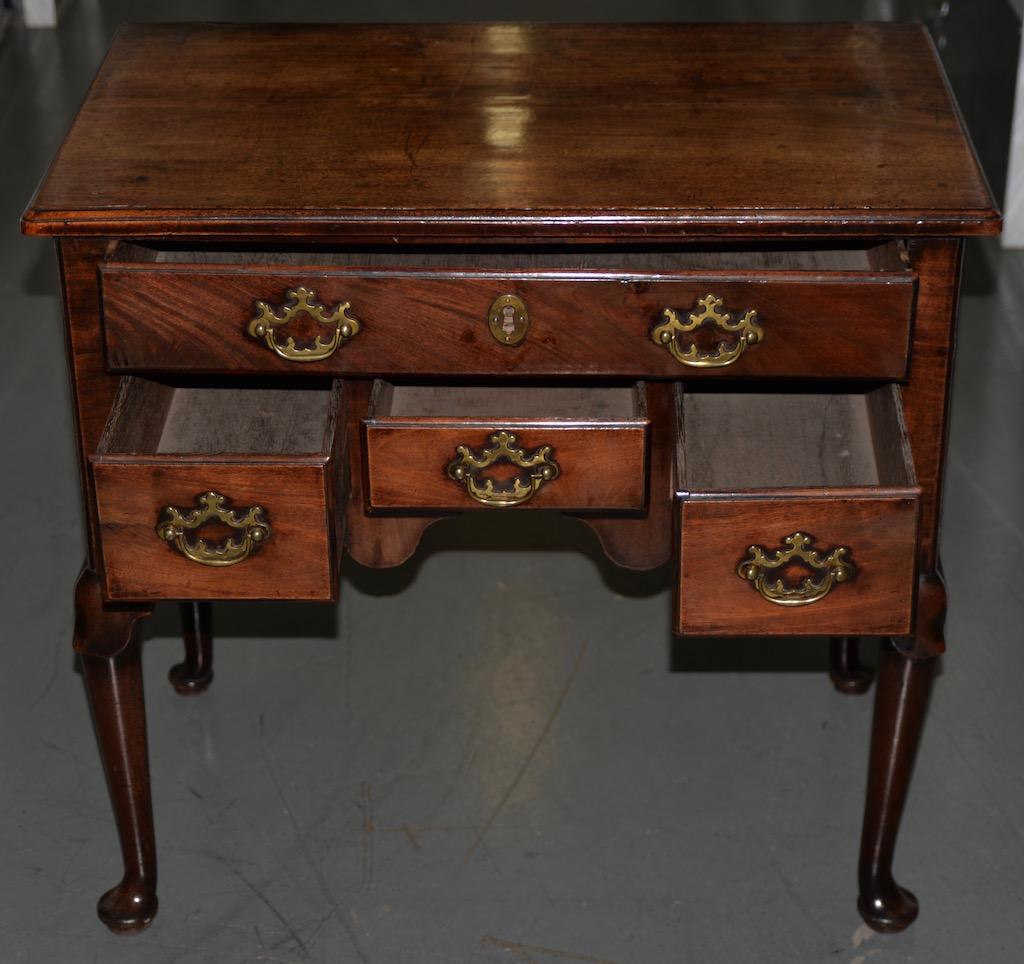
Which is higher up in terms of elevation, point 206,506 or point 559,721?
point 206,506

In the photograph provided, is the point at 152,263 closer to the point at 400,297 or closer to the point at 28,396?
the point at 400,297

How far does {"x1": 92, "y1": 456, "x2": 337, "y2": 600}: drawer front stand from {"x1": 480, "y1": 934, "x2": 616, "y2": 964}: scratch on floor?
0.52 m

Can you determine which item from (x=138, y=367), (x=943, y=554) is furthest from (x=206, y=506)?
(x=943, y=554)

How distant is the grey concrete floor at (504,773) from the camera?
224 cm

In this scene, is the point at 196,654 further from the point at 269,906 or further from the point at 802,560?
the point at 802,560

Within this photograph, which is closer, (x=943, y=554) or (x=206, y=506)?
(x=206, y=506)

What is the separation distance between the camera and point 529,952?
2205 millimetres

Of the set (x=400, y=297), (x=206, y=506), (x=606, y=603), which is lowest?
(x=606, y=603)

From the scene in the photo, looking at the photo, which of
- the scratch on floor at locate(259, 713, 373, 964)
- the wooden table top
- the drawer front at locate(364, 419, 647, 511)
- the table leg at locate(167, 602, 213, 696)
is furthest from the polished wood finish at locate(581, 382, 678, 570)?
the table leg at locate(167, 602, 213, 696)

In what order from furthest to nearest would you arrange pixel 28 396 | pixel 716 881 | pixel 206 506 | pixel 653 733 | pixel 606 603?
pixel 28 396
pixel 606 603
pixel 653 733
pixel 716 881
pixel 206 506

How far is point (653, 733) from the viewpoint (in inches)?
100

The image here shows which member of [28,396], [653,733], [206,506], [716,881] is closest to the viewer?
[206,506]

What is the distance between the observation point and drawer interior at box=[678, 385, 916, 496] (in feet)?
6.86

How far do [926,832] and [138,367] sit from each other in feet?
3.64
